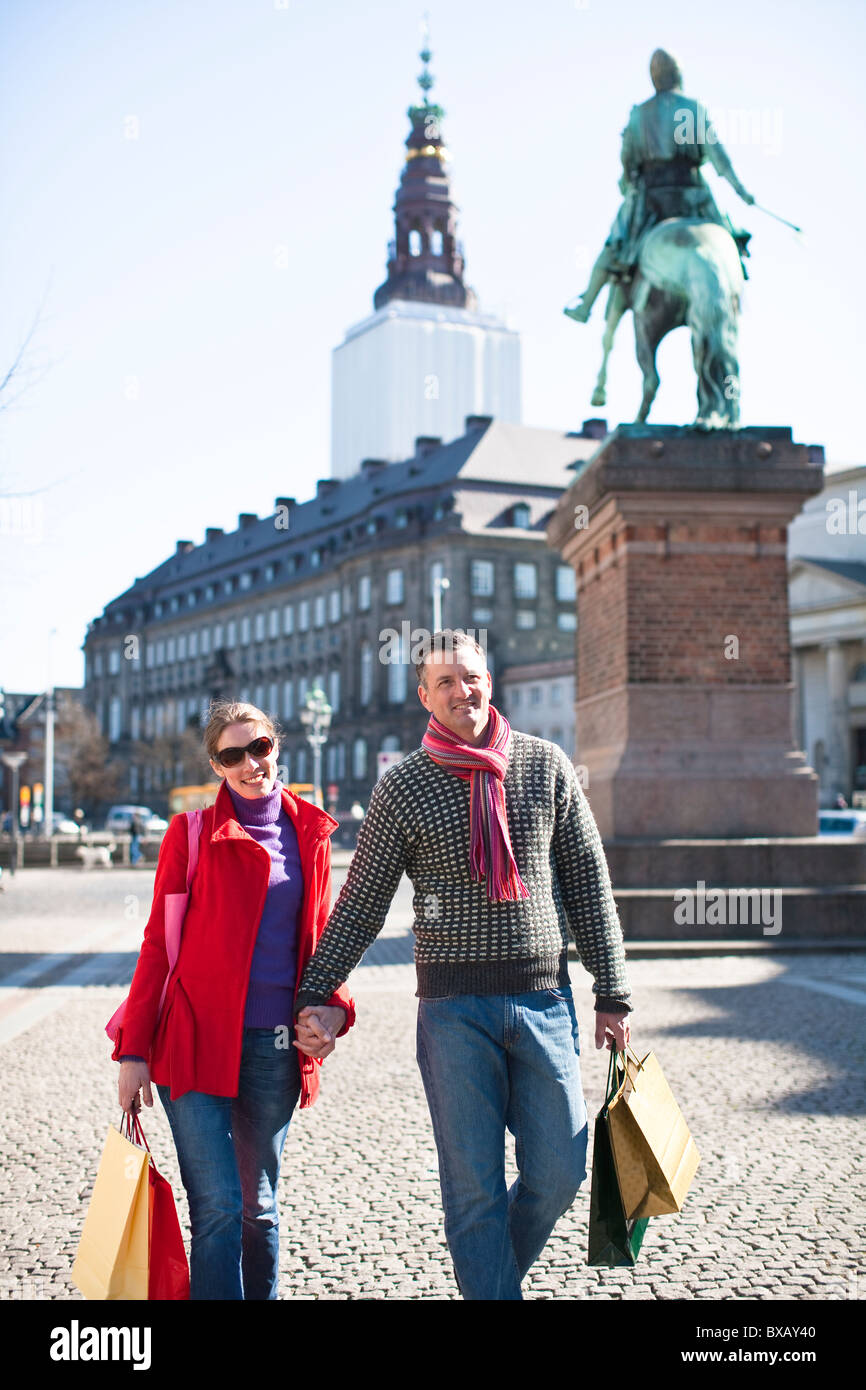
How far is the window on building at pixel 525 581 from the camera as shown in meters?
79.1

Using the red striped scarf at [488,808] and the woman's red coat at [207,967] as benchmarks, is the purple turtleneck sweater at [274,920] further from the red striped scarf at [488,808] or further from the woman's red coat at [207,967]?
the red striped scarf at [488,808]

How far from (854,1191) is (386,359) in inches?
3875

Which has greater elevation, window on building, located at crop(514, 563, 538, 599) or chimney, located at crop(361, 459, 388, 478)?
chimney, located at crop(361, 459, 388, 478)

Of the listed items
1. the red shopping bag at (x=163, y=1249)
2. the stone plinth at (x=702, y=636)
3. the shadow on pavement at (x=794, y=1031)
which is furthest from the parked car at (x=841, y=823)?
the red shopping bag at (x=163, y=1249)

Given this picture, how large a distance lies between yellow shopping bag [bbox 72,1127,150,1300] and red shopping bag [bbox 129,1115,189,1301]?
22 millimetres

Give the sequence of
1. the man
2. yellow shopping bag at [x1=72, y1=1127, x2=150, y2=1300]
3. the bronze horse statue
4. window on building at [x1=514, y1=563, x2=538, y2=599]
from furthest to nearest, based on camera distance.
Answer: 1. window on building at [x1=514, y1=563, x2=538, y2=599]
2. the bronze horse statue
3. the man
4. yellow shopping bag at [x1=72, y1=1127, x2=150, y2=1300]

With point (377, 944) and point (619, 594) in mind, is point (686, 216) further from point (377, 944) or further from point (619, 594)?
point (377, 944)

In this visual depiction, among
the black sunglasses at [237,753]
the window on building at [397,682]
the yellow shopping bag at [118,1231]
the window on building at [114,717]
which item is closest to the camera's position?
the yellow shopping bag at [118,1231]

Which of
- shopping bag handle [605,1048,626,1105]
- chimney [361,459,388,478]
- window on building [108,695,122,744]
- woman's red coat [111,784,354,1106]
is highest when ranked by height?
chimney [361,459,388,478]

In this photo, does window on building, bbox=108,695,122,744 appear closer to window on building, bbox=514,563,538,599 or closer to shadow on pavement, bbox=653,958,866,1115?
window on building, bbox=514,563,538,599

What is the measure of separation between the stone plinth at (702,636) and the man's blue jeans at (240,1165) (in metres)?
9.32

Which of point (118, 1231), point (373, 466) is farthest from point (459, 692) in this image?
point (373, 466)

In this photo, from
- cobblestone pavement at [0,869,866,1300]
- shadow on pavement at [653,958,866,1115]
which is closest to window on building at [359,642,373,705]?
cobblestone pavement at [0,869,866,1300]

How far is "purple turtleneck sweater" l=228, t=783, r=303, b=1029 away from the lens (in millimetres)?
3871
